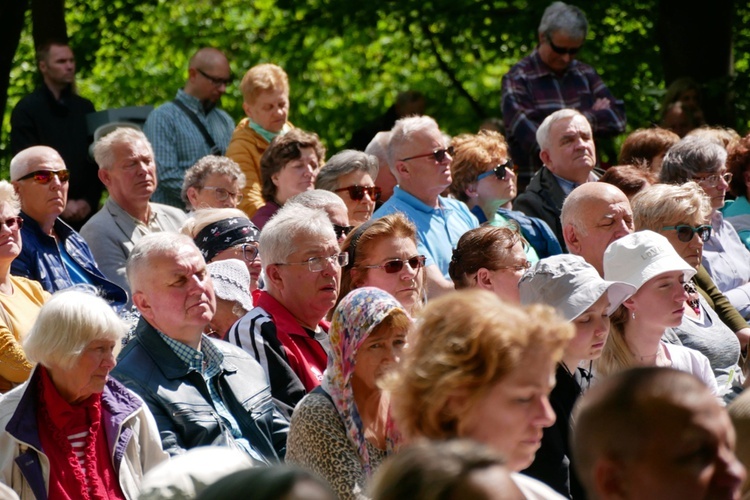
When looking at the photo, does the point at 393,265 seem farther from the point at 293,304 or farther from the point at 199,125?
the point at 199,125

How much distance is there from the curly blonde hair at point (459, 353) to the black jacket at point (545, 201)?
4817 millimetres

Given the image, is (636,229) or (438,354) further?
(636,229)

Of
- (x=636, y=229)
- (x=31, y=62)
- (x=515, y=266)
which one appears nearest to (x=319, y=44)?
(x=31, y=62)

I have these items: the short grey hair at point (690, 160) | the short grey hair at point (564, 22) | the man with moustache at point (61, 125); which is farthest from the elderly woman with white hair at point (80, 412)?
the short grey hair at point (564, 22)

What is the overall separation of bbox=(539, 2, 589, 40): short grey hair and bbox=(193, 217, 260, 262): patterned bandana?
3987 millimetres

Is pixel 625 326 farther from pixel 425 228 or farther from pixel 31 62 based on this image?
pixel 31 62

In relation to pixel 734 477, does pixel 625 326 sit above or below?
below

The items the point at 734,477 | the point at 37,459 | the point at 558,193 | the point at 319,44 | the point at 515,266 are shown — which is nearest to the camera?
the point at 734,477

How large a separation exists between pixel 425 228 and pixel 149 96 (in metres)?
7.70

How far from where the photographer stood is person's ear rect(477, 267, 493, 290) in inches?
253

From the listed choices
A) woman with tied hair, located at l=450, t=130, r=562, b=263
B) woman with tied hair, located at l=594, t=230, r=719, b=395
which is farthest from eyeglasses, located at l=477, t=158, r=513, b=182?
woman with tied hair, located at l=594, t=230, r=719, b=395

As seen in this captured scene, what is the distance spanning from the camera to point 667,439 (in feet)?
10.2

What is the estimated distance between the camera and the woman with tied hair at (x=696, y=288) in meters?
6.82

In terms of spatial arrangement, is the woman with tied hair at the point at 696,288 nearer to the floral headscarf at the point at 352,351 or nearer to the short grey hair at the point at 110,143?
the floral headscarf at the point at 352,351
